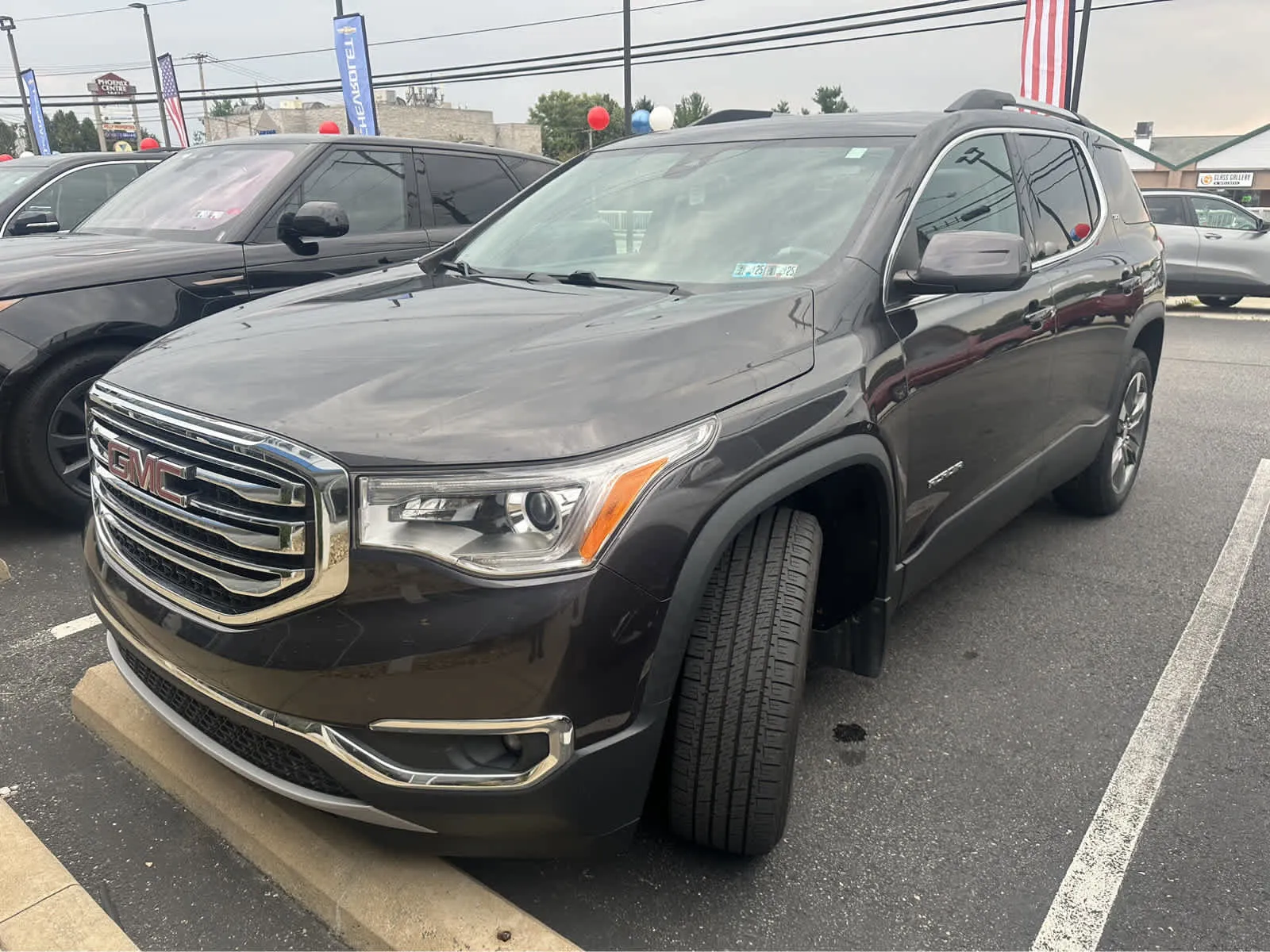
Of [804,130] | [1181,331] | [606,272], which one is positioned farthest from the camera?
[1181,331]

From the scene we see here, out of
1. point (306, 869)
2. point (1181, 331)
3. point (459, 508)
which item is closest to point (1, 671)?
point (306, 869)

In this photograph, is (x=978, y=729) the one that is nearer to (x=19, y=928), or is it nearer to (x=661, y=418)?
(x=661, y=418)

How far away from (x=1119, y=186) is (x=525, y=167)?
3672 millimetres

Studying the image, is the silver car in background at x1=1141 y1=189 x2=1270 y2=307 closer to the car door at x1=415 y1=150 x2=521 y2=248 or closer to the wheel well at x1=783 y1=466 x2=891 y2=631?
the car door at x1=415 y1=150 x2=521 y2=248

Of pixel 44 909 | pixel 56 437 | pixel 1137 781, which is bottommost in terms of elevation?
pixel 1137 781

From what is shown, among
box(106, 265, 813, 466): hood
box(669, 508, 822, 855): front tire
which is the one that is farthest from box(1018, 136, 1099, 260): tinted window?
box(669, 508, 822, 855): front tire

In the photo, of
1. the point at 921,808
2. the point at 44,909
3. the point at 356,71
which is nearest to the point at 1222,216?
the point at 921,808

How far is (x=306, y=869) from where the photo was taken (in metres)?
2.09

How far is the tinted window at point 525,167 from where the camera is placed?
627 centimetres

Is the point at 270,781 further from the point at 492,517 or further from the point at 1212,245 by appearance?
the point at 1212,245

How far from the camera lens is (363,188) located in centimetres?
541

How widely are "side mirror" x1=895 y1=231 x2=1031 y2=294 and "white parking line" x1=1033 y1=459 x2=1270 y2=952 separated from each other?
141 cm

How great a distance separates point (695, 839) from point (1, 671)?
2487 mm

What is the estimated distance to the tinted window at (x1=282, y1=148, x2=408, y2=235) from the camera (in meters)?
5.17
